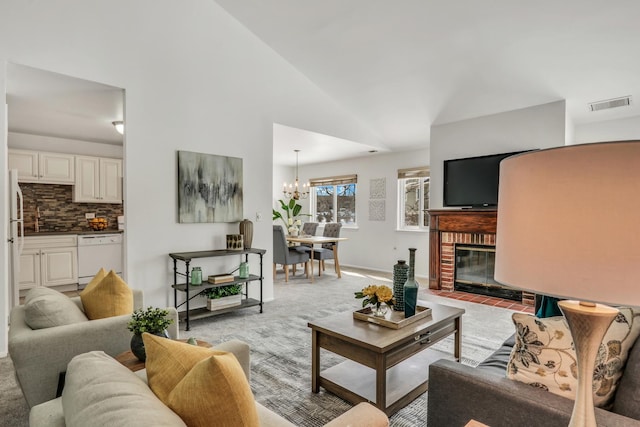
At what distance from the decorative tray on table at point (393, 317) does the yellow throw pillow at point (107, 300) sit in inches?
59.5

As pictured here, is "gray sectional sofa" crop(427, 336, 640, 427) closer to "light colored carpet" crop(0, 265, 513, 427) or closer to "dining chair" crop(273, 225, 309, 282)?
"light colored carpet" crop(0, 265, 513, 427)

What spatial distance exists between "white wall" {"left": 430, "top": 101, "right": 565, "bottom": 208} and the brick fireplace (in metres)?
0.32

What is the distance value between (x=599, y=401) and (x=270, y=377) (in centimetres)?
190

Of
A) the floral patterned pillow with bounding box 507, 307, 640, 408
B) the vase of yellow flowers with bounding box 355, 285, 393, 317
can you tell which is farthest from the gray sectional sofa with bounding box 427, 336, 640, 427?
the vase of yellow flowers with bounding box 355, 285, 393, 317

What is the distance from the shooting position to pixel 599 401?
1.20 meters

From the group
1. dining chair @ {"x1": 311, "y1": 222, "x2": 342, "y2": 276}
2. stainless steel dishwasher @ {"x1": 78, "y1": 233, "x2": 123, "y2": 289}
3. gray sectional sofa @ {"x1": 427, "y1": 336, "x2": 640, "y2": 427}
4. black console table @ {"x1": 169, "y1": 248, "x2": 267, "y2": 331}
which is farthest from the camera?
dining chair @ {"x1": 311, "y1": 222, "x2": 342, "y2": 276}

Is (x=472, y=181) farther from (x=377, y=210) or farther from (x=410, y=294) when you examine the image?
(x=410, y=294)

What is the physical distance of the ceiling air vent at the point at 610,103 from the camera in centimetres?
385

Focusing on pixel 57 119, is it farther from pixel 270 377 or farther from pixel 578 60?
pixel 578 60

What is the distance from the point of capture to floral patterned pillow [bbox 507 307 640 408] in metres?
1.20

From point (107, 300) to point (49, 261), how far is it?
146 inches

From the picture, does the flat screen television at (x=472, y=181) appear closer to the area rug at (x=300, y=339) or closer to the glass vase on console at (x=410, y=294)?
the area rug at (x=300, y=339)

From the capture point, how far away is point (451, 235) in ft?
16.7

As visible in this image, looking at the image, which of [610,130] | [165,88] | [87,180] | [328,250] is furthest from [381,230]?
[87,180]
